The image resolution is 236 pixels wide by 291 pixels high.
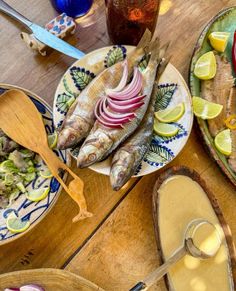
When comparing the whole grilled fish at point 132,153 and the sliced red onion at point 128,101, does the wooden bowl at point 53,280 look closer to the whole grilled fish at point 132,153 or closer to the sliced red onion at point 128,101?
the whole grilled fish at point 132,153

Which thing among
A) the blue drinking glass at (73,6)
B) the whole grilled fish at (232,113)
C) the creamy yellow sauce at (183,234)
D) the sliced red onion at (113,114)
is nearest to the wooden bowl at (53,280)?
the creamy yellow sauce at (183,234)

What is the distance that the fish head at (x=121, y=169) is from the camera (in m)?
1.16

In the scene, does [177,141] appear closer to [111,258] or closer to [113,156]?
[113,156]

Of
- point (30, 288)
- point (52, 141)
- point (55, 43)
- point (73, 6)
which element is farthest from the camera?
point (73, 6)

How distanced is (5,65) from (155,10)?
1.57 feet

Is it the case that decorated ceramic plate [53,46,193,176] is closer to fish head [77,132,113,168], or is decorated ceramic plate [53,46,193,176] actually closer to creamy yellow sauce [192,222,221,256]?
fish head [77,132,113,168]

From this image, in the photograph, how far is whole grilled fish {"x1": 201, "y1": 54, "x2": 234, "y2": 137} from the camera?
1402 millimetres

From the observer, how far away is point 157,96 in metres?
1.33

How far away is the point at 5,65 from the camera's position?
1.39 m

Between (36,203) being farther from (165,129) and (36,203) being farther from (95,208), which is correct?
(165,129)

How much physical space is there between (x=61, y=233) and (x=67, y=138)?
30cm

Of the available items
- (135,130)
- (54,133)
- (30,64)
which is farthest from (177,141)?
(30,64)

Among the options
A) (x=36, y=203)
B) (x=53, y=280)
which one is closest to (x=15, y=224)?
(x=36, y=203)

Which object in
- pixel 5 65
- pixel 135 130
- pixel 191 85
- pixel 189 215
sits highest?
pixel 5 65
